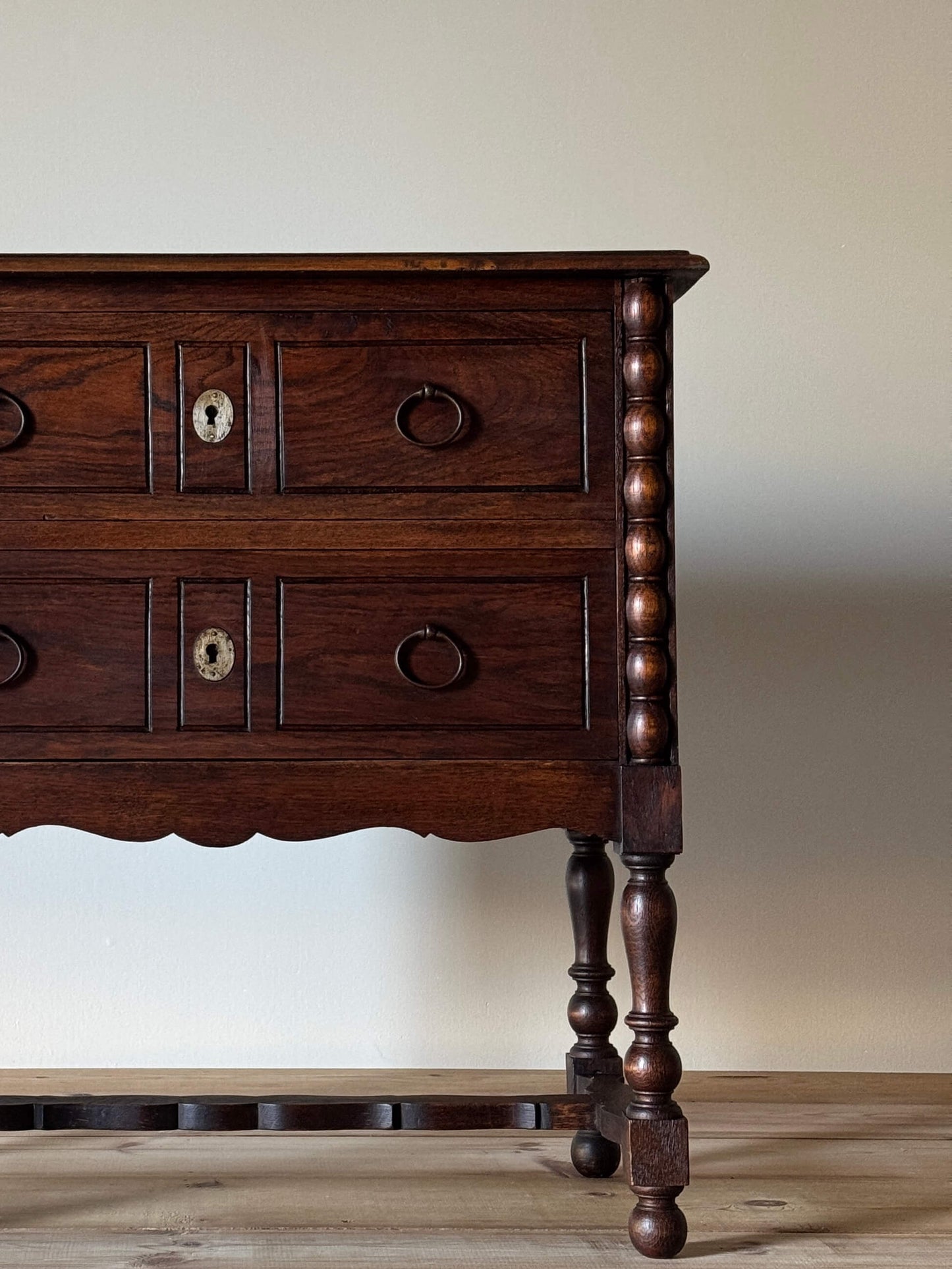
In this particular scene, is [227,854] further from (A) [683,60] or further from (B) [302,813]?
(A) [683,60]

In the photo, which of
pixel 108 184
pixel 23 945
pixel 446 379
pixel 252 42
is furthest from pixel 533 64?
pixel 23 945

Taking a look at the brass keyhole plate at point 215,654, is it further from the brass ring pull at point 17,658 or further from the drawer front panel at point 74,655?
the brass ring pull at point 17,658

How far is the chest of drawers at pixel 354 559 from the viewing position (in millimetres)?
1437

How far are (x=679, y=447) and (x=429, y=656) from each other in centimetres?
104

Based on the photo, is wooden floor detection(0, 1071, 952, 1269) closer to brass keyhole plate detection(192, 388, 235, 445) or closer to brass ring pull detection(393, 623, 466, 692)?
brass ring pull detection(393, 623, 466, 692)

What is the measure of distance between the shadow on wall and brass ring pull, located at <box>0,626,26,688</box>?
1.05 m

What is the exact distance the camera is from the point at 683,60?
237 centimetres

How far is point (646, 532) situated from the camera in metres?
1.45

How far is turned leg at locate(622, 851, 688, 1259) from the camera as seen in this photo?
143cm

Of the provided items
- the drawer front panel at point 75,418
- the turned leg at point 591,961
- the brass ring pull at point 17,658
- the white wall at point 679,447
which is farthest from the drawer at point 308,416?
the white wall at point 679,447

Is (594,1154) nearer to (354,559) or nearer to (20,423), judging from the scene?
(354,559)

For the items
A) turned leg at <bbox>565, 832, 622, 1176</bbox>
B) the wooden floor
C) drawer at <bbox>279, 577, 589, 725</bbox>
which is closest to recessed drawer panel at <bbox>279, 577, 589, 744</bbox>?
drawer at <bbox>279, 577, 589, 725</bbox>

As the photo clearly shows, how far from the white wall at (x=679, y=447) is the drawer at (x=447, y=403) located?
91 centimetres

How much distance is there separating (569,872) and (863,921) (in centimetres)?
70
